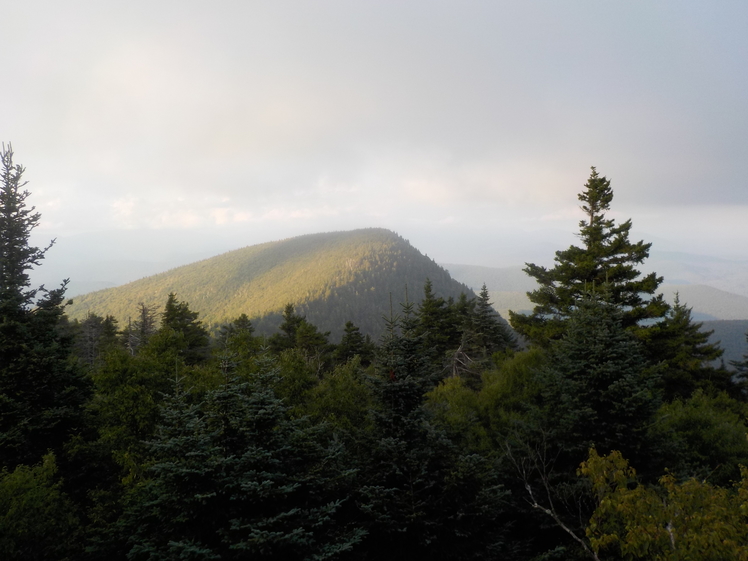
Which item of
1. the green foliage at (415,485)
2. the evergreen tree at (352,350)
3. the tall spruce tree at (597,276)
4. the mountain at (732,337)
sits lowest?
the mountain at (732,337)

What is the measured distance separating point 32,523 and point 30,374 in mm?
7710

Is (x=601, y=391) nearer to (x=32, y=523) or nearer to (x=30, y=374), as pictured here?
(x=32, y=523)

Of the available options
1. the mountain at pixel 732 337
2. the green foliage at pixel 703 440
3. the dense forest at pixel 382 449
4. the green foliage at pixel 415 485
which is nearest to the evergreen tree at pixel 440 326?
the dense forest at pixel 382 449

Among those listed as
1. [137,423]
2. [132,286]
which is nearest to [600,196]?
[137,423]

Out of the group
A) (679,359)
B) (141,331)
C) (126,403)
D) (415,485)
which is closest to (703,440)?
(679,359)

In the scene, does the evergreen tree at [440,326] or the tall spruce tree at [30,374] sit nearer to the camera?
the tall spruce tree at [30,374]

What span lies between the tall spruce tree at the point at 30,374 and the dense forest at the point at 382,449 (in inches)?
3.0

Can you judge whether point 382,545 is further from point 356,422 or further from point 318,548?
point 356,422

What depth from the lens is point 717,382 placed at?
30172mm

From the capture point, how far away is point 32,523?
916 centimetres

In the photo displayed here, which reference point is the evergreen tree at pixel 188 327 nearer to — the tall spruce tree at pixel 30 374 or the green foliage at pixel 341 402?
the tall spruce tree at pixel 30 374

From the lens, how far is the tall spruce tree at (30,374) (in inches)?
537

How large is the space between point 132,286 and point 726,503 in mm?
217162

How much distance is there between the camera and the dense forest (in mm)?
8359
